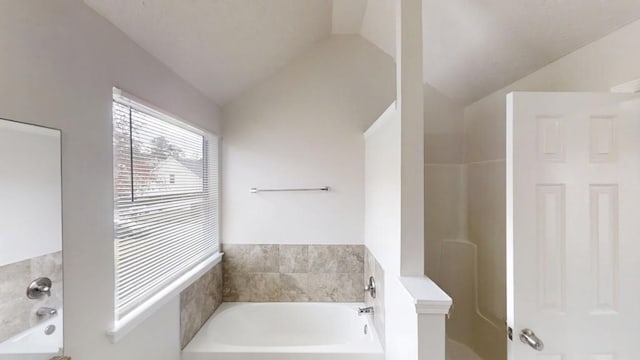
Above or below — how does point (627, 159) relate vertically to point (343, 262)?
above

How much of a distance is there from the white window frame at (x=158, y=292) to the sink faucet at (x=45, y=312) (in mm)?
363

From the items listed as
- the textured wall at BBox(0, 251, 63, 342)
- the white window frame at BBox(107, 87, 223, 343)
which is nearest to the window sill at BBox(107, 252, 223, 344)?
Result: the white window frame at BBox(107, 87, 223, 343)

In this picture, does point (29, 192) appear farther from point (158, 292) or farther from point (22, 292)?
point (158, 292)

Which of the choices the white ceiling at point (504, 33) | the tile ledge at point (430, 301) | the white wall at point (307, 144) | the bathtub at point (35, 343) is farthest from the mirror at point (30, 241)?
the white ceiling at point (504, 33)

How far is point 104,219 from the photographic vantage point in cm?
129

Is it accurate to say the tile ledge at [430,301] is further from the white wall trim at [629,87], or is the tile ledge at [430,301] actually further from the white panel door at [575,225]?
the white wall trim at [629,87]

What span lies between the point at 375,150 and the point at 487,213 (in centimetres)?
108

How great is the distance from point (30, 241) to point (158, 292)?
968 mm

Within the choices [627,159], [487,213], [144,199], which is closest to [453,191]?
[487,213]

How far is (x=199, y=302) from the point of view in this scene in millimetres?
2316

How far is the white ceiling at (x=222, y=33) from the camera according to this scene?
1411 mm

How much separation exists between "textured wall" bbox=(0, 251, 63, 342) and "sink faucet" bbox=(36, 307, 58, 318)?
0.03 ft

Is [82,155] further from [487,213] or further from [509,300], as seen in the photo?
[487,213]

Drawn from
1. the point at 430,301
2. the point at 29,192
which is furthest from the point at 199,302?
the point at 430,301
